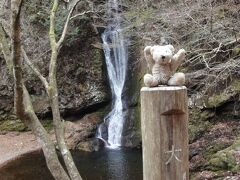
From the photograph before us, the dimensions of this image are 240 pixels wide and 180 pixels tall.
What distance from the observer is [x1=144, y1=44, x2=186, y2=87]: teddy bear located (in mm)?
2125

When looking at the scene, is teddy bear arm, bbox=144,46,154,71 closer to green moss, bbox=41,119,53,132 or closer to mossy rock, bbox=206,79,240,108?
mossy rock, bbox=206,79,240,108

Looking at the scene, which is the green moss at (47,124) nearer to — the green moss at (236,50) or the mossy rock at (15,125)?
the mossy rock at (15,125)

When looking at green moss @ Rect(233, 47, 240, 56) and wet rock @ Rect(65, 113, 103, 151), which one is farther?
wet rock @ Rect(65, 113, 103, 151)

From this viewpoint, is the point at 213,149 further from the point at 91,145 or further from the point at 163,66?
the point at 163,66

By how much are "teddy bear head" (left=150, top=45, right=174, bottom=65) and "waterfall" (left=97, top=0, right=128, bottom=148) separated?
10.5m

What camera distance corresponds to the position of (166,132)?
1.88 m

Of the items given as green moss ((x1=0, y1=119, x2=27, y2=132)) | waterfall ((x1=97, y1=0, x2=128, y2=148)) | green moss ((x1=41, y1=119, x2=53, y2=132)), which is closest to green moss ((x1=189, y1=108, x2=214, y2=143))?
waterfall ((x1=97, y1=0, x2=128, y2=148))

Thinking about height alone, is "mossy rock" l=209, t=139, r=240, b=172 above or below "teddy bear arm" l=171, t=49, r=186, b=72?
below

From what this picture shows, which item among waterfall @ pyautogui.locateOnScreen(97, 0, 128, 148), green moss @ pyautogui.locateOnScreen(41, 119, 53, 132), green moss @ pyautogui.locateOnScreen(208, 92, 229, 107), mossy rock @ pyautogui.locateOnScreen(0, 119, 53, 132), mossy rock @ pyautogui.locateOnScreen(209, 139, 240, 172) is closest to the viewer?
mossy rock @ pyautogui.locateOnScreen(209, 139, 240, 172)

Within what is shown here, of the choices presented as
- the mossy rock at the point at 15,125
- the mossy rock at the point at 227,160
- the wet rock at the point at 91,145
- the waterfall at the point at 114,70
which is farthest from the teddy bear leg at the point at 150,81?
the mossy rock at the point at 15,125

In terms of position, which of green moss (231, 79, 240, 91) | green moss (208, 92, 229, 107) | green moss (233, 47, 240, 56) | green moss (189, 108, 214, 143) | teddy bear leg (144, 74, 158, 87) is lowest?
green moss (189, 108, 214, 143)

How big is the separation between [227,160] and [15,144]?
7.91m

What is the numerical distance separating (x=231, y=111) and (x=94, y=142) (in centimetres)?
489

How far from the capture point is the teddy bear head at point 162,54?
223 cm
